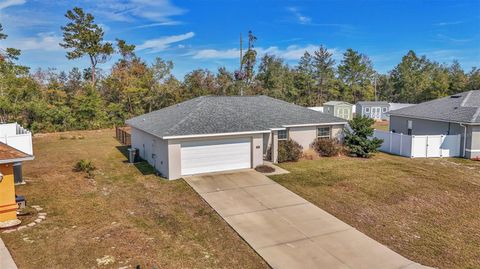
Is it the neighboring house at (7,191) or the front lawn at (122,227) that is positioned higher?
the neighboring house at (7,191)

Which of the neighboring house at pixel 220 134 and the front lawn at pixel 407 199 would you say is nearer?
the front lawn at pixel 407 199

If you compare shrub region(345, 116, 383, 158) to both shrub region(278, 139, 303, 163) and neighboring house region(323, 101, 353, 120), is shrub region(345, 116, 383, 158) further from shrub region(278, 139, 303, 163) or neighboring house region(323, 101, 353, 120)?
neighboring house region(323, 101, 353, 120)

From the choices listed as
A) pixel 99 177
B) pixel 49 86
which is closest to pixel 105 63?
pixel 49 86

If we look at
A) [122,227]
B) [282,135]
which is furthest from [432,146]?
[122,227]

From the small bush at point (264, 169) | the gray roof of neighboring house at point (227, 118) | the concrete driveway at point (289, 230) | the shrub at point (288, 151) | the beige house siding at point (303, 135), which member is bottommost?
the concrete driveway at point (289, 230)

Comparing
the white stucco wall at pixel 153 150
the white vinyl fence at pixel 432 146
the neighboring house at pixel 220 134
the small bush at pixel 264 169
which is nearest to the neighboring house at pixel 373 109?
the white vinyl fence at pixel 432 146

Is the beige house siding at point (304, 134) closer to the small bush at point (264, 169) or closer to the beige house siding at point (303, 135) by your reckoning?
the beige house siding at point (303, 135)

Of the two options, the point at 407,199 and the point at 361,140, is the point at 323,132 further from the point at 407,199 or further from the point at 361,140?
the point at 407,199
